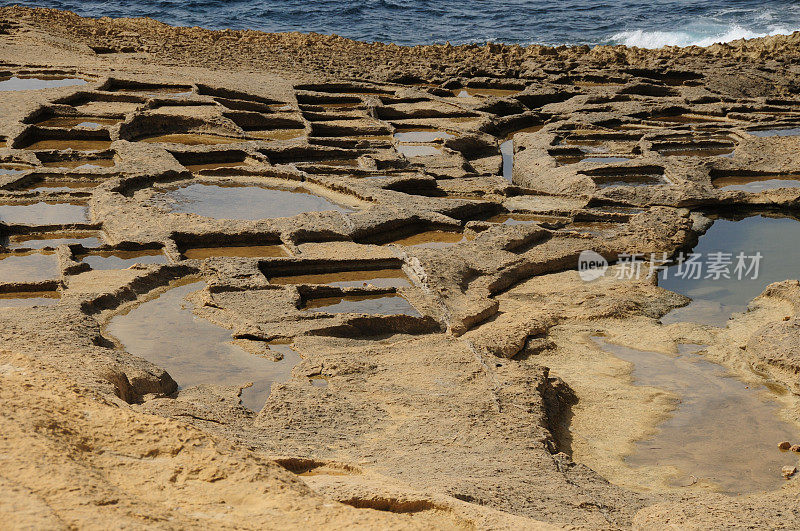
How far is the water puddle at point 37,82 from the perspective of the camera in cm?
1230

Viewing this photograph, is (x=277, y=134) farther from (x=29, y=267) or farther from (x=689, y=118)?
(x=689, y=118)

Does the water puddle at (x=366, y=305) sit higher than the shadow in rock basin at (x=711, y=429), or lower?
higher

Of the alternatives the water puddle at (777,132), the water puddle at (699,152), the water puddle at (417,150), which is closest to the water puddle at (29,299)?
the water puddle at (417,150)

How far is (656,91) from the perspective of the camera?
13.4 m

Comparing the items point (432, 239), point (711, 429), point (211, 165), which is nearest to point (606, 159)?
point (432, 239)

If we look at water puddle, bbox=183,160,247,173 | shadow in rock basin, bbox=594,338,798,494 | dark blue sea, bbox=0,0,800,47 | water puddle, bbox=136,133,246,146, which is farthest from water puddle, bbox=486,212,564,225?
dark blue sea, bbox=0,0,800,47

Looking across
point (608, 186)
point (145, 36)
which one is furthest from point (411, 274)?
point (145, 36)

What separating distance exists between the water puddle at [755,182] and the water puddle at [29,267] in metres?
6.16

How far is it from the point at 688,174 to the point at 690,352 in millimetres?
3799

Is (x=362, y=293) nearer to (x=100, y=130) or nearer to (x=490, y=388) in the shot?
(x=490, y=388)

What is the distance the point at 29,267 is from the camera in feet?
20.2

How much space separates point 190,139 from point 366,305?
5.20m

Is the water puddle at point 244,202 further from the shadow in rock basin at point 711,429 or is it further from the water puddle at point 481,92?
the water puddle at point 481,92

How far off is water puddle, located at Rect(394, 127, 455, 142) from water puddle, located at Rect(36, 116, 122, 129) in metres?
3.36
